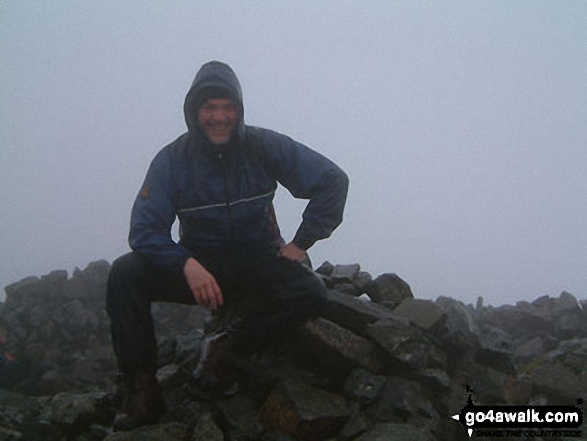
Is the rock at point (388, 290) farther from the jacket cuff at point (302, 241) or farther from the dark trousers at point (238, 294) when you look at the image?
the jacket cuff at point (302, 241)

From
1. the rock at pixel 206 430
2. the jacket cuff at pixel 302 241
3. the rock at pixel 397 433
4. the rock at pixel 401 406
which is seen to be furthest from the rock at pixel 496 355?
the rock at pixel 206 430

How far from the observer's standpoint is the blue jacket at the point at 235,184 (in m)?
6.29

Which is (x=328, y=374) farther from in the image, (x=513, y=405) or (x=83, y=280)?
(x=83, y=280)

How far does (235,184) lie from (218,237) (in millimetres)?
736

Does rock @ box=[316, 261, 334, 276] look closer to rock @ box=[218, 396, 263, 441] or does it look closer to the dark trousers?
the dark trousers

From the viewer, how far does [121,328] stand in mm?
5516

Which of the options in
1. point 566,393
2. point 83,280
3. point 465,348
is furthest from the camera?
point 83,280

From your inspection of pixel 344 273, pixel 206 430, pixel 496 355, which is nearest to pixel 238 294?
pixel 206 430

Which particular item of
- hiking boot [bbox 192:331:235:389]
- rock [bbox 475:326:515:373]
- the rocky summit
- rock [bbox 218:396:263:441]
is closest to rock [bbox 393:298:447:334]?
the rocky summit

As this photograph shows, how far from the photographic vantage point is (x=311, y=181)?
257 inches

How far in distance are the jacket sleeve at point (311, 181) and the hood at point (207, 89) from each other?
607 millimetres

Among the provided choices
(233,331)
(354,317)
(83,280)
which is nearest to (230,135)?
(233,331)

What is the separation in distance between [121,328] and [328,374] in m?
2.90

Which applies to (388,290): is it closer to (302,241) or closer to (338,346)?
(338,346)
